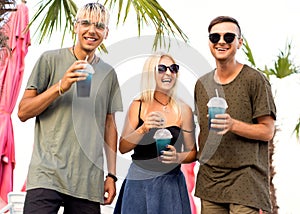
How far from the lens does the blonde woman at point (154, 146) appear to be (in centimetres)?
308

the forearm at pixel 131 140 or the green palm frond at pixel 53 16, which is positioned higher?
the green palm frond at pixel 53 16

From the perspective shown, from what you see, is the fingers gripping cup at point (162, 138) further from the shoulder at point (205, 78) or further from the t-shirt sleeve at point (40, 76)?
the t-shirt sleeve at point (40, 76)

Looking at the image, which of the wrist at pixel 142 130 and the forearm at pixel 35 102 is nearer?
the forearm at pixel 35 102

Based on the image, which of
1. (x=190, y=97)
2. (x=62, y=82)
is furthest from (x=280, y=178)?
(x=62, y=82)

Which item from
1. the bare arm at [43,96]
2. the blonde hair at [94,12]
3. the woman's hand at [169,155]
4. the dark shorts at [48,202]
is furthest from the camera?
the woman's hand at [169,155]

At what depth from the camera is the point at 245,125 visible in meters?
2.84

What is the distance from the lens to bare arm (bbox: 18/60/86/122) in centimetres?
265

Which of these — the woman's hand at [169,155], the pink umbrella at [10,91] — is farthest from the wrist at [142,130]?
the pink umbrella at [10,91]

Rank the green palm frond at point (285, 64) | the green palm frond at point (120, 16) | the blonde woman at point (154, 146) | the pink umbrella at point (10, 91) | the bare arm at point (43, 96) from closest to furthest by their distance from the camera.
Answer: the bare arm at point (43, 96) < the blonde woman at point (154, 146) < the green palm frond at point (120, 16) < the pink umbrella at point (10, 91) < the green palm frond at point (285, 64)

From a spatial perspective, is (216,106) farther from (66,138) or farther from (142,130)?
(66,138)

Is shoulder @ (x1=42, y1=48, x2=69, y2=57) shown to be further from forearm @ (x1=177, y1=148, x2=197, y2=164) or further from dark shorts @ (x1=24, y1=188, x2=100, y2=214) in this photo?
forearm @ (x1=177, y1=148, x2=197, y2=164)

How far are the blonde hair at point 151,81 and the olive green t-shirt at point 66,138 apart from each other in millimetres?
272

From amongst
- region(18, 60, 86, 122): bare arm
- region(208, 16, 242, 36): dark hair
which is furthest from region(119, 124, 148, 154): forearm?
region(208, 16, 242, 36): dark hair

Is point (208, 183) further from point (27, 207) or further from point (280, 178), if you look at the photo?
point (280, 178)
